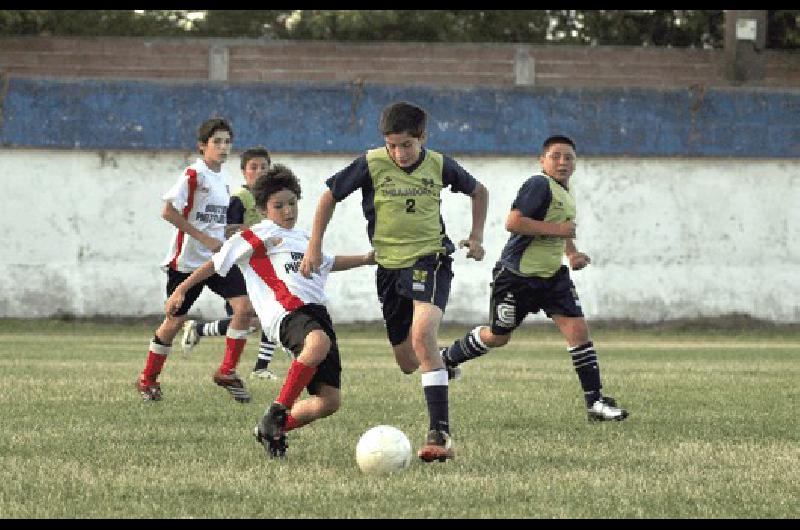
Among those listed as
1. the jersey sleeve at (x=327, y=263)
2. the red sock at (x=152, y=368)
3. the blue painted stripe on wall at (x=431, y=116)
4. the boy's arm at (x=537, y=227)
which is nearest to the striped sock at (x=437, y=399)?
the jersey sleeve at (x=327, y=263)

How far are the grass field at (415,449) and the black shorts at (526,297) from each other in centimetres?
61

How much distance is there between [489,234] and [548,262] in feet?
54.9

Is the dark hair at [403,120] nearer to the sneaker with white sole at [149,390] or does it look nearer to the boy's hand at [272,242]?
the boy's hand at [272,242]

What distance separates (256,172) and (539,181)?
276 cm

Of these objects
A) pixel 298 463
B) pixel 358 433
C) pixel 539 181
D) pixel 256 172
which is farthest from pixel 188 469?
pixel 256 172

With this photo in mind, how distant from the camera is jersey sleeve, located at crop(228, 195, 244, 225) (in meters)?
13.7

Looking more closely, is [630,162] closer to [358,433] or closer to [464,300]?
[464,300]

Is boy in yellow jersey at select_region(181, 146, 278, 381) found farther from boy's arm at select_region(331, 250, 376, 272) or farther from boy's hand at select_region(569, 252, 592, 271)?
boy's arm at select_region(331, 250, 376, 272)

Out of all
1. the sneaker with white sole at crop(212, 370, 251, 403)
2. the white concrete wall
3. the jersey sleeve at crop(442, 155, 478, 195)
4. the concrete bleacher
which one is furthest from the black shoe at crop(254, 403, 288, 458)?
the concrete bleacher

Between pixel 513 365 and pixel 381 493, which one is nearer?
pixel 381 493

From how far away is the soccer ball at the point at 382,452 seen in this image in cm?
726

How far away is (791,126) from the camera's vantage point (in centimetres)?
2791

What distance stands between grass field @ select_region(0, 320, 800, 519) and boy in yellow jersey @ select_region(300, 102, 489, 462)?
2.42 ft

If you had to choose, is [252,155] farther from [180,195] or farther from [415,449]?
A: [415,449]
